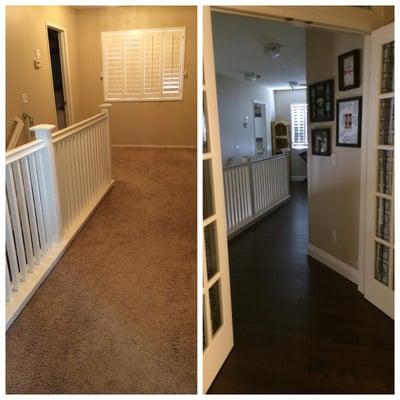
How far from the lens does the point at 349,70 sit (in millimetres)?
2805

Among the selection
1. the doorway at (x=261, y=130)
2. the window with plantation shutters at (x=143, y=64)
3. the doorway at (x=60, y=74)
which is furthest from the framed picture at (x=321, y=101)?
the doorway at (x=261, y=130)

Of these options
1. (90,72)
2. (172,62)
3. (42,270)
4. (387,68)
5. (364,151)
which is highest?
(172,62)

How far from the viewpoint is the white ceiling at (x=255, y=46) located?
10.9ft

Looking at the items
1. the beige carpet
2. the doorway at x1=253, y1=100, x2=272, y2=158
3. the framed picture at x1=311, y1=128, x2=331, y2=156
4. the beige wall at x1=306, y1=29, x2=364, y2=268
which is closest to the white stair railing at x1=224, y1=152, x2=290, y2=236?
the beige carpet

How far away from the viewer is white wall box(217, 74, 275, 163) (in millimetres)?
6211

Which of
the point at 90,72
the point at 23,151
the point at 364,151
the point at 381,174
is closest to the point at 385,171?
the point at 381,174

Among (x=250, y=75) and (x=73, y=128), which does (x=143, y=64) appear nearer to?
(x=73, y=128)

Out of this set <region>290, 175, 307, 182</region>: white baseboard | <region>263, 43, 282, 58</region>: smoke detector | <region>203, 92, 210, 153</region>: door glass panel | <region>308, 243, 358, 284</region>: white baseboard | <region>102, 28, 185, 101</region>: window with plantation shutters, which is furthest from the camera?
<region>290, 175, 307, 182</region>: white baseboard

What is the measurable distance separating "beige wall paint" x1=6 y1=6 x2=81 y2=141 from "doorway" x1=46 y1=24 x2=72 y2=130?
0.27ft

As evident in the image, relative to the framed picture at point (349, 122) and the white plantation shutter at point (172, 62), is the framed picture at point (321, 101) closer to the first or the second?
the framed picture at point (349, 122)

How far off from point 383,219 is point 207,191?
4.24 ft

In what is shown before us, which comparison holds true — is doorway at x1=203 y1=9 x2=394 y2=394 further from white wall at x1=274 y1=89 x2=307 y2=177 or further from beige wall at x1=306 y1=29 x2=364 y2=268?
white wall at x1=274 y1=89 x2=307 y2=177

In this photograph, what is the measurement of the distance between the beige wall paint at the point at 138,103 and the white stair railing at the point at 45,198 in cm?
47

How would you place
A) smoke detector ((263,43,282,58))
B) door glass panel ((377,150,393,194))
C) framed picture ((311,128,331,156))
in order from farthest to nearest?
1. smoke detector ((263,43,282,58))
2. framed picture ((311,128,331,156))
3. door glass panel ((377,150,393,194))
